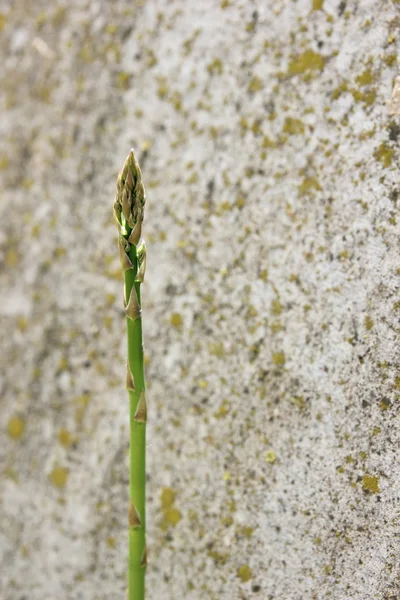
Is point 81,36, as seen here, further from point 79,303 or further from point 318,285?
point 318,285

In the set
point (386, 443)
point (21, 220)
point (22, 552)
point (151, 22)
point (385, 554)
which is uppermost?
point (151, 22)

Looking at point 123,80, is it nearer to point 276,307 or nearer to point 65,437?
point 276,307

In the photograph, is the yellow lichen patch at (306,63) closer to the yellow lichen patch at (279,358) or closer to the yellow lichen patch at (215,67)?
the yellow lichen patch at (215,67)

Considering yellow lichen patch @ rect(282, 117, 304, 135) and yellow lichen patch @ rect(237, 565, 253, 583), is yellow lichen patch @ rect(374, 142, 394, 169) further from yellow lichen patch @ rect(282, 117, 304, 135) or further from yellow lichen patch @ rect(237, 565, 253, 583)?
yellow lichen patch @ rect(237, 565, 253, 583)

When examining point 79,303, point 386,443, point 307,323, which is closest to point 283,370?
point 307,323

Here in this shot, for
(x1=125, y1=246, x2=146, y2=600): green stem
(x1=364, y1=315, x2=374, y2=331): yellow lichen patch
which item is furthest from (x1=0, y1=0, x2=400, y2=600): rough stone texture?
(x1=125, y1=246, x2=146, y2=600): green stem

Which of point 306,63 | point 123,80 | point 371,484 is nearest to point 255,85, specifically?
point 306,63

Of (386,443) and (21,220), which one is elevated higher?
(21,220)
